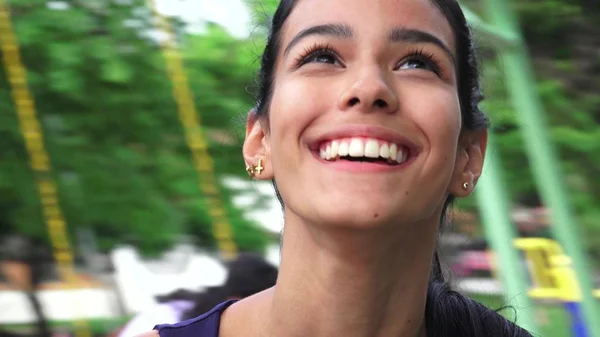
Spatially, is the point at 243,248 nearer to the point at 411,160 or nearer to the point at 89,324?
the point at 89,324

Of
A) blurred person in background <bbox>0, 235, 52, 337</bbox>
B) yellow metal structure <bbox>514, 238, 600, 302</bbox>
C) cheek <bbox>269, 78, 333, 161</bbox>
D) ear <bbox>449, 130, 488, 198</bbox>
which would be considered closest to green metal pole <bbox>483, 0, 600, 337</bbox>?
yellow metal structure <bbox>514, 238, 600, 302</bbox>

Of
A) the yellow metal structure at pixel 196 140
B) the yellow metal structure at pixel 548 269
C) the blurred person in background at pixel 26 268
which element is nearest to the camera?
the yellow metal structure at pixel 196 140

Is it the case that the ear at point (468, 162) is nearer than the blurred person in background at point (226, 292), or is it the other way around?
the ear at point (468, 162)

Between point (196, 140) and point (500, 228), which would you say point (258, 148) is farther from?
point (196, 140)

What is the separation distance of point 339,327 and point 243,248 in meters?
4.03

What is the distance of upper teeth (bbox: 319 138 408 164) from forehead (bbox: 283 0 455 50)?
176 mm

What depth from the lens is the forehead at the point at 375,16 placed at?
57.0 inches

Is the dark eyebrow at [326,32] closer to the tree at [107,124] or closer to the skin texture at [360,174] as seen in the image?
the skin texture at [360,174]

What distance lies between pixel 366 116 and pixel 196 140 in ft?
12.3

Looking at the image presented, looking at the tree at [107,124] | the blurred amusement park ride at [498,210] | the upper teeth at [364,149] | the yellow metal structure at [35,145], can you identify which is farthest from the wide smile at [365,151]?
the tree at [107,124]

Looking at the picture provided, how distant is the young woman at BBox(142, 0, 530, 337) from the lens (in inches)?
53.8

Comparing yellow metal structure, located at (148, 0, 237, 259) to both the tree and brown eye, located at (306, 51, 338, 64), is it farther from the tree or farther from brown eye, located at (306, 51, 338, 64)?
brown eye, located at (306, 51, 338, 64)

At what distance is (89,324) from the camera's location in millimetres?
5652

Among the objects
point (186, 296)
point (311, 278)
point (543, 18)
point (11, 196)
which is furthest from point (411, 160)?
point (11, 196)
